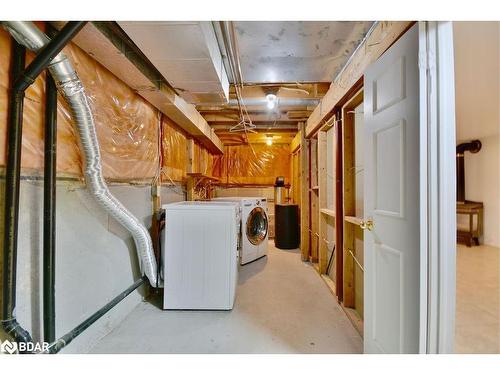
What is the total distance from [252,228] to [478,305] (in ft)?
8.55

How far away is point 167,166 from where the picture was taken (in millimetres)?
2920

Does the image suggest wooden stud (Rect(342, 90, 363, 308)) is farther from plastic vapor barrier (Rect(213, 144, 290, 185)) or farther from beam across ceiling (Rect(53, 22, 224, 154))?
plastic vapor barrier (Rect(213, 144, 290, 185))

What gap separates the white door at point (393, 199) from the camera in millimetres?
1070

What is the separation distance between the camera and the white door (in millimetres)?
1070

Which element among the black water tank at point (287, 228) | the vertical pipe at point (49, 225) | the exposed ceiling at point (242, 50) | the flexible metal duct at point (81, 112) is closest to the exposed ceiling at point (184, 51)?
the exposed ceiling at point (242, 50)

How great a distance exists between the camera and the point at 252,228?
12.1 feet

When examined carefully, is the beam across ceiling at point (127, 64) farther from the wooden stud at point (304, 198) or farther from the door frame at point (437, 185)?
the wooden stud at point (304, 198)

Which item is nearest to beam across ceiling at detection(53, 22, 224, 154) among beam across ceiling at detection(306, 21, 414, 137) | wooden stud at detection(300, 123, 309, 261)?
beam across ceiling at detection(306, 21, 414, 137)

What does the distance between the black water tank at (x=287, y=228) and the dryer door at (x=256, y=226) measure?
0.53 m

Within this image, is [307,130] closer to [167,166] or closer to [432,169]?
[167,166]

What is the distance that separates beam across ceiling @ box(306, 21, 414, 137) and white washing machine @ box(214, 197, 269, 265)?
164cm
